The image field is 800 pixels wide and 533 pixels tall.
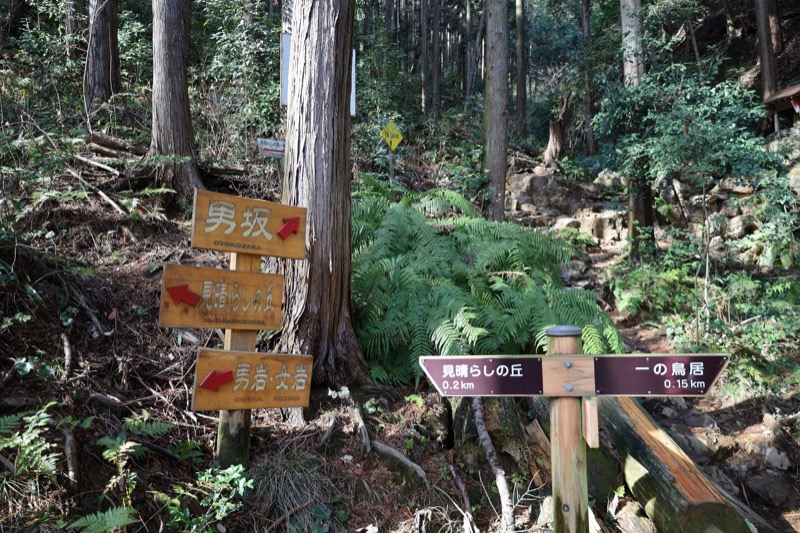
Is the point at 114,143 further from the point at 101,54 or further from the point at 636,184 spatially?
the point at 636,184

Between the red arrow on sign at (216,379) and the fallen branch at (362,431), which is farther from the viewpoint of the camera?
the fallen branch at (362,431)

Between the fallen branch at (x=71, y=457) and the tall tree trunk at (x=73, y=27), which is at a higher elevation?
the tall tree trunk at (x=73, y=27)

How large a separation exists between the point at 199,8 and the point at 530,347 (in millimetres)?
14099

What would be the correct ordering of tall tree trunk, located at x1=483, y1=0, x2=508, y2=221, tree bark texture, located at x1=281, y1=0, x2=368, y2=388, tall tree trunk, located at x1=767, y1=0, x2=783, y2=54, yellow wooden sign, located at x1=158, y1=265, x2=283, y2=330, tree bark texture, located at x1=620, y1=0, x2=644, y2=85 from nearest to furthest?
yellow wooden sign, located at x1=158, y1=265, x2=283, y2=330 < tree bark texture, located at x1=281, y1=0, x2=368, y2=388 < tree bark texture, located at x1=620, y1=0, x2=644, y2=85 < tall tree trunk, located at x1=483, y1=0, x2=508, y2=221 < tall tree trunk, located at x1=767, y1=0, x2=783, y2=54

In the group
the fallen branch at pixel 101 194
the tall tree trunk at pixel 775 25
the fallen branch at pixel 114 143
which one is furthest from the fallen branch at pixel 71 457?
the tall tree trunk at pixel 775 25

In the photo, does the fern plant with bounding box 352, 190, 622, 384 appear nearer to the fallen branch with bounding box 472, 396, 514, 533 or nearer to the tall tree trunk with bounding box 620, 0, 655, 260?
the fallen branch with bounding box 472, 396, 514, 533

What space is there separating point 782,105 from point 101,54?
1602 cm

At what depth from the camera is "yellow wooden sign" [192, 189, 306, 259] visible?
3.35 metres

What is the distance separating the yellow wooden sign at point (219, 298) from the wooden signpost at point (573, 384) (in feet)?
4.61

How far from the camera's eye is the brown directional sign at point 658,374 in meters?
2.60

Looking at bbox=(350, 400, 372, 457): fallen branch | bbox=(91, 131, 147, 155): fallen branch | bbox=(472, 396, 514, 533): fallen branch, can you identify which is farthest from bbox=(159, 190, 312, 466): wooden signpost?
bbox=(91, 131, 147, 155): fallen branch

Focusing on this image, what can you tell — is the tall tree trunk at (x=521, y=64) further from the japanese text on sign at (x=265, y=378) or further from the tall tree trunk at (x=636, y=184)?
the japanese text on sign at (x=265, y=378)

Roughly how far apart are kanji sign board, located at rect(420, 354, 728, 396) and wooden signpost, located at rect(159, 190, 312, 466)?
113 cm

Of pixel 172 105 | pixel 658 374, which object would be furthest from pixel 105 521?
pixel 172 105
